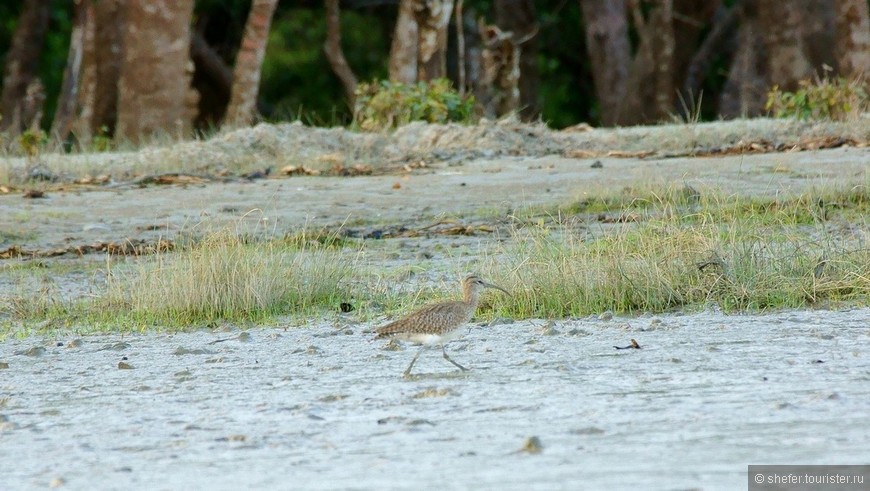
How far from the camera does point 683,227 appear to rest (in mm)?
9062

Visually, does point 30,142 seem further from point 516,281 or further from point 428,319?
point 428,319

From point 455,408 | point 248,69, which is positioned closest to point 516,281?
point 455,408

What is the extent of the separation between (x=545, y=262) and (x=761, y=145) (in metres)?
6.64

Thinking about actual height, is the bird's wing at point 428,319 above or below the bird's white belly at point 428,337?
above

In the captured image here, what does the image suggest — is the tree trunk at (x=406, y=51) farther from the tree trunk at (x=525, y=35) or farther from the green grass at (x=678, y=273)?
the green grass at (x=678, y=273)

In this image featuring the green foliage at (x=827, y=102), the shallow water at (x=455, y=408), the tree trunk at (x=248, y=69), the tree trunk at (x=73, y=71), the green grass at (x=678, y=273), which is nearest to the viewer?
the shallow water at (x=455, y=408)

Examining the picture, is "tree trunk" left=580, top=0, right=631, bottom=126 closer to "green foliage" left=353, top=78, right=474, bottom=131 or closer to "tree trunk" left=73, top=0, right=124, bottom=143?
"tree trunk" left=73, top=0, right=124, bottom=143

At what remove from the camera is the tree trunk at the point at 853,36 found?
73.4ft

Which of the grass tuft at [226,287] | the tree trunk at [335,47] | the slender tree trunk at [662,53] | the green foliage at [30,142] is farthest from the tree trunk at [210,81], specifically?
the grass tuft at [226,287]

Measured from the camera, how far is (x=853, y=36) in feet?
73.6

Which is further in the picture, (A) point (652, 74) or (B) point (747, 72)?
(A) point (652, 74)

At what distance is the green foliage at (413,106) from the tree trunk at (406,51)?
4.68 meters

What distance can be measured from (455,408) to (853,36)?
1848 centimetres

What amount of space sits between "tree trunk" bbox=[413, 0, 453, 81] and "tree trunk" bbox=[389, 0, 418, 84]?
988 mm
